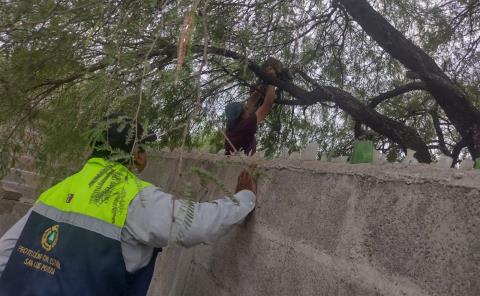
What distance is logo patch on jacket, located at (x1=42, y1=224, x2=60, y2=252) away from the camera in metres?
2.21

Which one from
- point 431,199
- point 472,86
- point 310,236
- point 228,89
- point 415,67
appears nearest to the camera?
point 431,199

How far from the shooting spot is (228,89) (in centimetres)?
541

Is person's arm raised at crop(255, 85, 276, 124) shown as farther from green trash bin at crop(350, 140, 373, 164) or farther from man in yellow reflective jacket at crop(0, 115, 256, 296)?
green trash bin at crop(350, 140, 373, 164)

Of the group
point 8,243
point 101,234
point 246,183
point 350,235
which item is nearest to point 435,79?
point 246,183

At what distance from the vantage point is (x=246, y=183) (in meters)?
2.44

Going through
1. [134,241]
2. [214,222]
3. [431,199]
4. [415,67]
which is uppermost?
[415,67]

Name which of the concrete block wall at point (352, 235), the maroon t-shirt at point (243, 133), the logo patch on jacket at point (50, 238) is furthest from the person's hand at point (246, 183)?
the maroon t-shirt at point (243, 133)

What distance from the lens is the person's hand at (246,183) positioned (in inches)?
95.7

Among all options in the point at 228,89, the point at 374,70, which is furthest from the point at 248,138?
the point at 374,70

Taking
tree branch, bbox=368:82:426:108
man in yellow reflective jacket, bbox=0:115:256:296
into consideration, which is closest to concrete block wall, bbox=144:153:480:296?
man in yellow reflective jacket, bbox=0:115:256:296

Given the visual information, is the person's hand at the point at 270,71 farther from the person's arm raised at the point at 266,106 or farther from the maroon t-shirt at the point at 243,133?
the maroon t-shirt at the point at 243,133

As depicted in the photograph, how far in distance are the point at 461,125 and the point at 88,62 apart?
312 cm

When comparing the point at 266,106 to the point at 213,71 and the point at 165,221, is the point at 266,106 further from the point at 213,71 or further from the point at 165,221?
the point at 165,221

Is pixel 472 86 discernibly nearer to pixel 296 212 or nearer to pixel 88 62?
pixel 88 62
